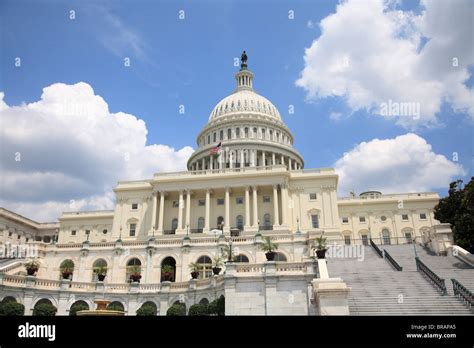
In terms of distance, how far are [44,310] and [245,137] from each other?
70877 millimetres

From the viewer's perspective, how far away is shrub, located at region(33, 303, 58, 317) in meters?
33.1

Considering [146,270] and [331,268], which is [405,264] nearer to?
[331,268]

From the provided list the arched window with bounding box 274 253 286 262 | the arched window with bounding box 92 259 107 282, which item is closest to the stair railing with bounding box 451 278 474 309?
the arched window with bounding box 274 253 286 262

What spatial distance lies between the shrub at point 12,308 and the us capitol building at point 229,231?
8.22ft

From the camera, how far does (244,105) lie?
107500 millimetres

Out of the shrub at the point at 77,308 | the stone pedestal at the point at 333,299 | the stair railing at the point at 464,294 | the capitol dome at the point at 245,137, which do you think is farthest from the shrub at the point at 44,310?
the capitol dome at the point at 245,137

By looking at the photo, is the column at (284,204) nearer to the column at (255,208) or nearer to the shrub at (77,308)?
the column at (255,208)

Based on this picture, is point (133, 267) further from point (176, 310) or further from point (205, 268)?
point (176, 310)

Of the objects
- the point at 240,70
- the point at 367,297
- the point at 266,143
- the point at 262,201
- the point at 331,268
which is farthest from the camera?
the point at 240,70

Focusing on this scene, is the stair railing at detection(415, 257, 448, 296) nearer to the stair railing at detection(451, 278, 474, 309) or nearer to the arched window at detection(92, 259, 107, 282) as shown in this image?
the stair railing at detection(451, 278, 474, 309)

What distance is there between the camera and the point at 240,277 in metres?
29.4

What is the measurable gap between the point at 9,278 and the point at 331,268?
27727 mm
